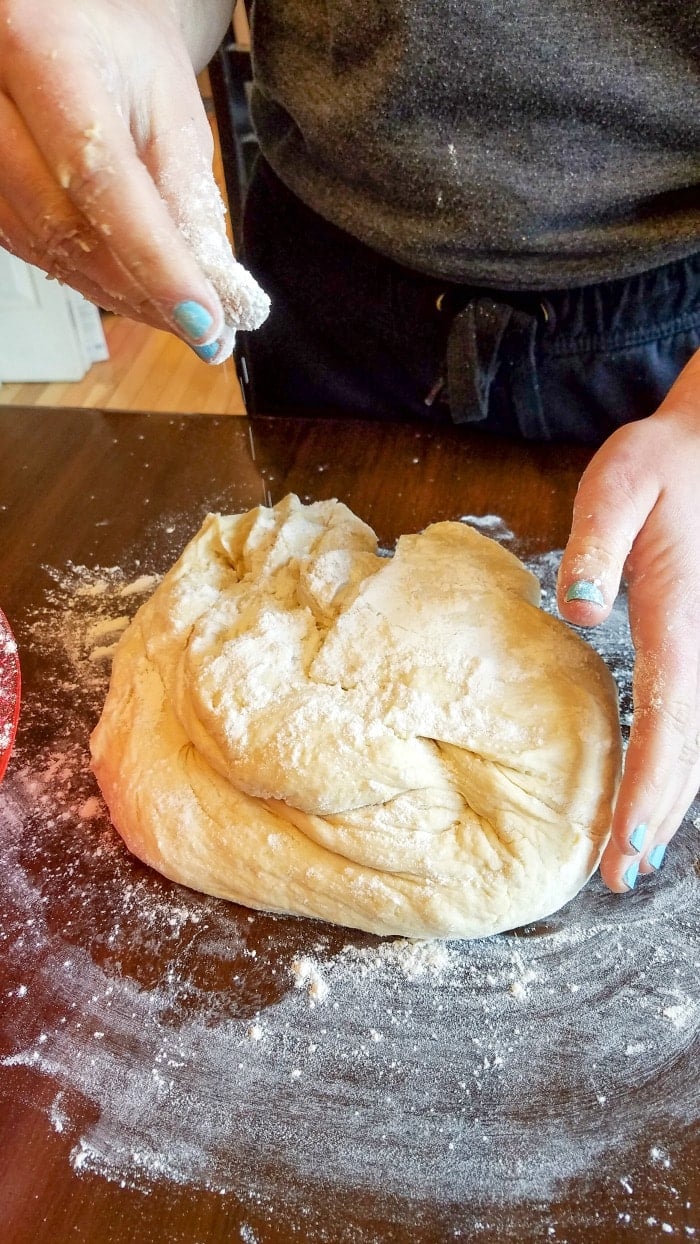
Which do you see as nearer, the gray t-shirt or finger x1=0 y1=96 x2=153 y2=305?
finger x1=0 y1=96 x2=153 y2=305

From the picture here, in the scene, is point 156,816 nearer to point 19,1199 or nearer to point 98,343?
point 19,1199

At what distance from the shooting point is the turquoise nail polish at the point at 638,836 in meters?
0.87

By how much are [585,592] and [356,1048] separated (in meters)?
0.52

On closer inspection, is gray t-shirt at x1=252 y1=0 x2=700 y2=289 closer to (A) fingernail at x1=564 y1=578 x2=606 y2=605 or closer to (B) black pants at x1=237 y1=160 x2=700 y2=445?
(B) black pants at x1=237 y1=160 x2=700 y2=445

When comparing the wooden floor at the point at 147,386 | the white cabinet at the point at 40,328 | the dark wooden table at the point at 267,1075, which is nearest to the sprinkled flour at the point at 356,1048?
the dark wooden table at the point at 267,1075

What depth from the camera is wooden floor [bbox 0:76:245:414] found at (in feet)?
10.7

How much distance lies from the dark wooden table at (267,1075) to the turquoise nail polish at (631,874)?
0.27 feet

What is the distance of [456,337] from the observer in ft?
4.42

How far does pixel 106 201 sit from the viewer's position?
31.0 inches

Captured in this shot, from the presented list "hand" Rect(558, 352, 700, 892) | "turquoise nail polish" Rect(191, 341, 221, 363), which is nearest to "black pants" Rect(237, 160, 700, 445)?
"hand" Rect(558, 352, 700, 892)

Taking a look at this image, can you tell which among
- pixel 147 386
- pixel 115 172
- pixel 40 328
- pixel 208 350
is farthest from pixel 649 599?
pixel 40 328

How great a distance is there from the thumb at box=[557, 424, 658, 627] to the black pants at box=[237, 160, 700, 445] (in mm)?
425

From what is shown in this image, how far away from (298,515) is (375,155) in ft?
1.63

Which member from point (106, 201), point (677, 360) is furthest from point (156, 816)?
point (677, 360)
